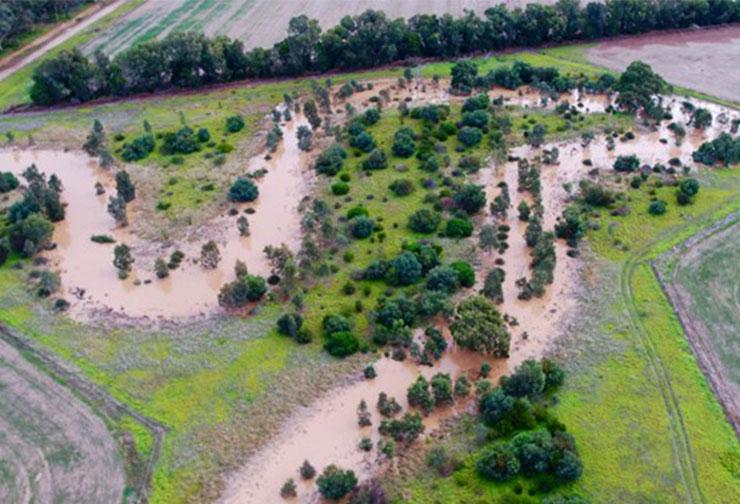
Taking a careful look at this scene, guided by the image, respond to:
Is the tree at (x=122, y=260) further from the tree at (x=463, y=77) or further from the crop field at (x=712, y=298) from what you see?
the tree at (x=463, y=77)

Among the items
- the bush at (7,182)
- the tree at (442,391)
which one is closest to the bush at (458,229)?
the tree at (442,391)

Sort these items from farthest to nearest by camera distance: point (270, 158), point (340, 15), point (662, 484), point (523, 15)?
point (340, 15) → point (523, 15) → point (270, 158) → point (662, 484)

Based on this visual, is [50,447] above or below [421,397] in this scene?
below

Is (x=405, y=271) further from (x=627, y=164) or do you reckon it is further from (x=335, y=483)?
(x=627, y=164)

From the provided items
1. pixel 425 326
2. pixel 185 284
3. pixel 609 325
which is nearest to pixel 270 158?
pixel 185 284

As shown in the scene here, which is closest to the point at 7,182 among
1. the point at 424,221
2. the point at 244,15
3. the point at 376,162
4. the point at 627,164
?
the point at 376,162

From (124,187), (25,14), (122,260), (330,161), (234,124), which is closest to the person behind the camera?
(122,260)

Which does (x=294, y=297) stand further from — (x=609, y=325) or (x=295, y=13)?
(x=295, y=13)
